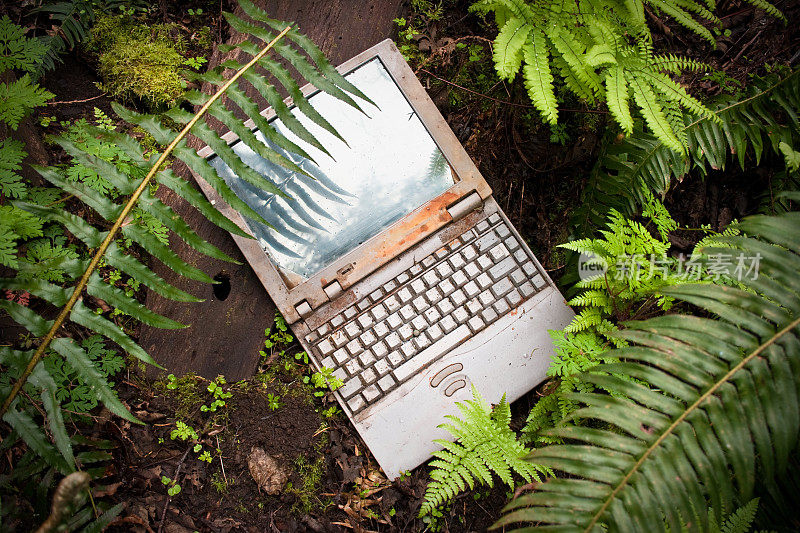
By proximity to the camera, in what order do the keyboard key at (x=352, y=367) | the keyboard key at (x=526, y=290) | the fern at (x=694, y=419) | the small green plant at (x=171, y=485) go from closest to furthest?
1. the fern at (x=694, y=419)
2. the small green plant at (x=171, y=485)
3. the keyboard key at (x=352, y=367)
4. the keyboard key at (x=526, y=290)

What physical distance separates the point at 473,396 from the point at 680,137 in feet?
4.99

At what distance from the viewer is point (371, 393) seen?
7.24 ft

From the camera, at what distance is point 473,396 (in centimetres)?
214

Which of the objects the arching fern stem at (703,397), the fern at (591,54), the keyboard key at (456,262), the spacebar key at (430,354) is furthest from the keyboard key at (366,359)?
the fern at (591,54)

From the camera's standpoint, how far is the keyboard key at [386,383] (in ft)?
7.26

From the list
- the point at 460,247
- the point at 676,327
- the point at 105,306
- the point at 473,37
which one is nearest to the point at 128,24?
the point at 105,306

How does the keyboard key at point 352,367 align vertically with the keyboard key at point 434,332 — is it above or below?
above

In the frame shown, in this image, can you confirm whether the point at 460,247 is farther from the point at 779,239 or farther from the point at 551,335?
the point at 779,239

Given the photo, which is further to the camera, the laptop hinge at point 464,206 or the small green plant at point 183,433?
the laptop hinge at point 464,206

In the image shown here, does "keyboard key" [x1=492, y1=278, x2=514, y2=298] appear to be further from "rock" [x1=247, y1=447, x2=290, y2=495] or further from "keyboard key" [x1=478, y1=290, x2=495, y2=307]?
"rock" [x1=247, y1=447, x2=290, y2=495]

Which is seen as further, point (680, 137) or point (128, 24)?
point (128, 24)

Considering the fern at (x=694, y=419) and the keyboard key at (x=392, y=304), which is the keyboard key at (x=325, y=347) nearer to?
the keyboard key at (x=392, y=304)

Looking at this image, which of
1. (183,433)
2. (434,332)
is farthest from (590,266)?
(183,433)

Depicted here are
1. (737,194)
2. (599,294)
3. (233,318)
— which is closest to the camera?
(599,294)
